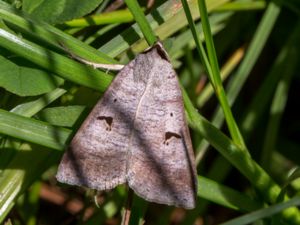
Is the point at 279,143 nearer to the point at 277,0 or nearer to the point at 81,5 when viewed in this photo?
the point at 277,0

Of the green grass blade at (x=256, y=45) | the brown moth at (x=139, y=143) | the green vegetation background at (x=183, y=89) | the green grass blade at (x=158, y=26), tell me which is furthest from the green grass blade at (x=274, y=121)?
the brown moth at (x=139, y=143)

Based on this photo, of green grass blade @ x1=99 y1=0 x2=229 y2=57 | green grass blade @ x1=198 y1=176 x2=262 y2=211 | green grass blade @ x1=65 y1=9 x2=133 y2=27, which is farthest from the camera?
green grass blade @ x1=65 y1=9 x2=133 y2=27

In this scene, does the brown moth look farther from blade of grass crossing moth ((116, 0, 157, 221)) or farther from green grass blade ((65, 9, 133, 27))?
green grass blade ((65, 9, 133, 27))

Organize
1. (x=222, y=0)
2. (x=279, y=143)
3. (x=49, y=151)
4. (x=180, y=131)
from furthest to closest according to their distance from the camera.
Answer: (x=279, y=143) < (x=222, y=0) < (x=49, y=151) < (x=180, y=131)

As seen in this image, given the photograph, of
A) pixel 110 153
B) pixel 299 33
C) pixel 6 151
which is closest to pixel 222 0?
pixel 299 33

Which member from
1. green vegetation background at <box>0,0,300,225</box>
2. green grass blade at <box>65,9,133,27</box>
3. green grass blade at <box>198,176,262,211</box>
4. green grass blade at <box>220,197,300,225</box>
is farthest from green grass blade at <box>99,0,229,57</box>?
green grass blade at <box>220,197,300,225</box>

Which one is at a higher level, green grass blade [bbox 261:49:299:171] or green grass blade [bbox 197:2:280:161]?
green grass blade [bbox 197:2:280:161]

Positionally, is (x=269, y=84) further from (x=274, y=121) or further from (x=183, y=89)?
(x=183, y=89)

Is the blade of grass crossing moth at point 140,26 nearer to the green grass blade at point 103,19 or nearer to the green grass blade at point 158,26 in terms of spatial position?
the green grass blade at point 158,26
